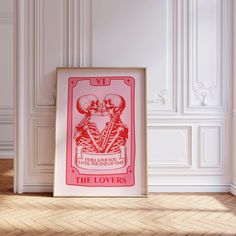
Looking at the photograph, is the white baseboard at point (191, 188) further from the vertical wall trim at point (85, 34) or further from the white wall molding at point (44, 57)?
the vertical wall trim at point (85, 34)

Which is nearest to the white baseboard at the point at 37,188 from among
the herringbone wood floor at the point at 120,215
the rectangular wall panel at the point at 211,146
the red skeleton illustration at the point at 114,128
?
the herringbone wood floor at the point at 120,215

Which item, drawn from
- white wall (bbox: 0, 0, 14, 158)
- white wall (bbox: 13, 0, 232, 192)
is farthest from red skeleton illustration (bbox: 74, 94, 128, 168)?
white wall (bbox: 0, 0, 14, 158)

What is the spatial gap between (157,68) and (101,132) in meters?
0.98

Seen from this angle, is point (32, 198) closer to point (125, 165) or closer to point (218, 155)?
point (125, 165)

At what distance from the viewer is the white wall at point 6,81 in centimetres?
761

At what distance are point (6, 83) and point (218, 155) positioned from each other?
189 inches

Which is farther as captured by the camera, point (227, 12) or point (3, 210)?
point (227, 12)

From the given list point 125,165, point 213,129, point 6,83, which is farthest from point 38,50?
point 6,83

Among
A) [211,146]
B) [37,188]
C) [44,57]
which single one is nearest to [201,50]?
[211,146]

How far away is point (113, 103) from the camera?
4.33 meters

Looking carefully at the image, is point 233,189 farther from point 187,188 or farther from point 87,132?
point 87,132

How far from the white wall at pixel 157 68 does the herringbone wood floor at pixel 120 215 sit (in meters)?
0.36

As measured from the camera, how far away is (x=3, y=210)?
3.58 metres

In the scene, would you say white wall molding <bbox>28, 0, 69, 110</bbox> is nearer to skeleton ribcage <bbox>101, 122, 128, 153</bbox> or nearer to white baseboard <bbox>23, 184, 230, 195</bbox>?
skeleton ribcage <bbox>101, 122, 128, 153</bbox>
